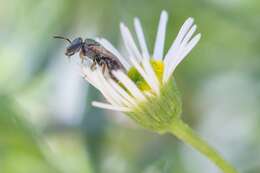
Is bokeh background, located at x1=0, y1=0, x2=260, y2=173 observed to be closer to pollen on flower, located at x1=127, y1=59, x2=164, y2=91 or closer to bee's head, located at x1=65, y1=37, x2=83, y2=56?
bee's head, located at x1=65, y1=37, x2=83, y2=56

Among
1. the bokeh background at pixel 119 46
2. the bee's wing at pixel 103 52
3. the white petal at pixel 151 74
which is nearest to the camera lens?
the white petal at pixel 151 74

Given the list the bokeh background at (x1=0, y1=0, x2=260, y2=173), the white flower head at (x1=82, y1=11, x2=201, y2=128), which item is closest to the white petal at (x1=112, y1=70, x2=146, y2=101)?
the white flower head at (x1=82, y1=11, x2=201, y2=128)

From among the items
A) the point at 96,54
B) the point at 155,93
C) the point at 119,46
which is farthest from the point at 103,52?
the point at 119,46

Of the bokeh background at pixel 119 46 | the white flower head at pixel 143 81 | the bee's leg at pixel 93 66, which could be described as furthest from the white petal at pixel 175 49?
the bokeh background at pixel 119 46

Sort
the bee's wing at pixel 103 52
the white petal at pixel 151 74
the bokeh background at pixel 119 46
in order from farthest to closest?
the bokeh background at pixel 119 46 < the bee's wing at pixel 103 52 < the white petal at pixel 151 74

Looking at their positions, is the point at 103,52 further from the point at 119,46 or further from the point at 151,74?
the point at 119,46

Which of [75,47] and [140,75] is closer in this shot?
[140,75]

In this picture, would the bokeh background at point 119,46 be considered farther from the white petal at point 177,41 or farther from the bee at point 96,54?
the white petal at point 177,41
